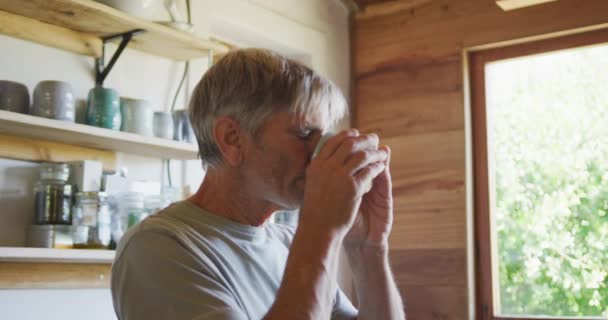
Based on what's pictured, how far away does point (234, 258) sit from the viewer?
117 cm

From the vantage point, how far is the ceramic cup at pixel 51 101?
1877 millimetres

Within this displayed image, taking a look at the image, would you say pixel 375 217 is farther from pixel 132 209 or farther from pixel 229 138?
pixel 132 209

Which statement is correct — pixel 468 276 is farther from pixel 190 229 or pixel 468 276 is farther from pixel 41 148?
pixel 190 229

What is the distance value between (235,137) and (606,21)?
5.73 ft

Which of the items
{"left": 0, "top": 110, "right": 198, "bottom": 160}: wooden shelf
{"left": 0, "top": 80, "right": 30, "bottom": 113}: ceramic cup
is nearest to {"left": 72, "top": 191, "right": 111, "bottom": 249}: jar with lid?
{"left": 0, "top": 110, "right": 198, "bottom": 160}: wooden shelf

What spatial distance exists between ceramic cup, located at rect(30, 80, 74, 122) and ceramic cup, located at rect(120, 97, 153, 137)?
213 mm

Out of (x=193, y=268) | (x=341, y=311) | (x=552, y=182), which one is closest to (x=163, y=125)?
(x=341, y=311)

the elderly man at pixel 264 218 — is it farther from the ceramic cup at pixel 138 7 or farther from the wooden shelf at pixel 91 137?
the ceramic cup at pixel 138 7

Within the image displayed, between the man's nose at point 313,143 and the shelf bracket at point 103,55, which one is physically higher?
the shelf bracket at point 103,55

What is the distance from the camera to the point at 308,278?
3.34ft

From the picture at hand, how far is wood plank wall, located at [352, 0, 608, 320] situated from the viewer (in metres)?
2.67

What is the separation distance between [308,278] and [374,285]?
0.34 m

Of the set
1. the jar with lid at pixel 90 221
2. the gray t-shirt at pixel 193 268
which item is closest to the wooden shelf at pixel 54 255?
the jar with lid at pixel 90 221

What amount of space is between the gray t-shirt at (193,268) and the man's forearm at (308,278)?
0.07 metres
